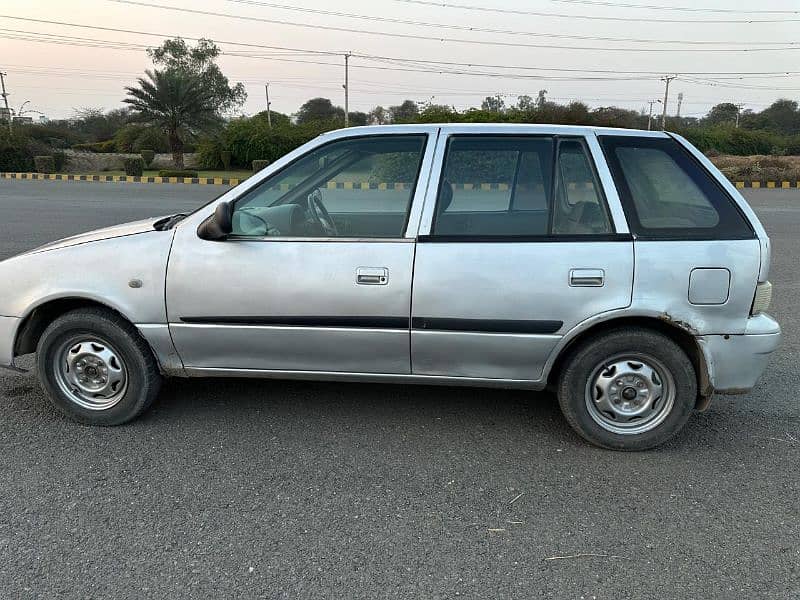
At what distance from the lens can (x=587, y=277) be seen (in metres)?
3.28

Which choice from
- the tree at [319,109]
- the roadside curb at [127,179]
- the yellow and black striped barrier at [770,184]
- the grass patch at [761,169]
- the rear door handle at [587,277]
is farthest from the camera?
the tree at [319,109]

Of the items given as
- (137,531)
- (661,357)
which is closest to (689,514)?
(661,357)

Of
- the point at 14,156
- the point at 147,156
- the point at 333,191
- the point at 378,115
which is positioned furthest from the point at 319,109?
the point at 333,191

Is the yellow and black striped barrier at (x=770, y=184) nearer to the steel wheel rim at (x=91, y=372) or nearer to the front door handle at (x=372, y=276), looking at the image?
the front door handle at (x=372, y=276)

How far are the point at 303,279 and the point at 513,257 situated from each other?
113 centimetres

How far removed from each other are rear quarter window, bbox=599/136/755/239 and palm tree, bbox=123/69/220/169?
37.7 m

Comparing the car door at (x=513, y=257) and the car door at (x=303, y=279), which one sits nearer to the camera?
the car door at (x=513, y=257)

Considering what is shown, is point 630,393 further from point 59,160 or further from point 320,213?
point 59,160

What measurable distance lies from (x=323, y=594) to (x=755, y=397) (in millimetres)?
3272

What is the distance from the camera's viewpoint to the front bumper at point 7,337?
146 inches

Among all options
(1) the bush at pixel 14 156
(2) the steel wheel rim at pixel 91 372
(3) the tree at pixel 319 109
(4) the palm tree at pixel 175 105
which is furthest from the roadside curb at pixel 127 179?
(3) the tree at pixel 319 109

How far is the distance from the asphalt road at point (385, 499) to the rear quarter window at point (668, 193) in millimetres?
1238

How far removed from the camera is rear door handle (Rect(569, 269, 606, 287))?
327 cm

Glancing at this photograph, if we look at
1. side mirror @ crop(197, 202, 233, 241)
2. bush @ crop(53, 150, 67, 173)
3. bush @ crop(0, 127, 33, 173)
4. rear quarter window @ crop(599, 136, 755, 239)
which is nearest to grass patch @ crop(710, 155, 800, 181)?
rear quarter window @ crop(599, 136, 755, 239)
